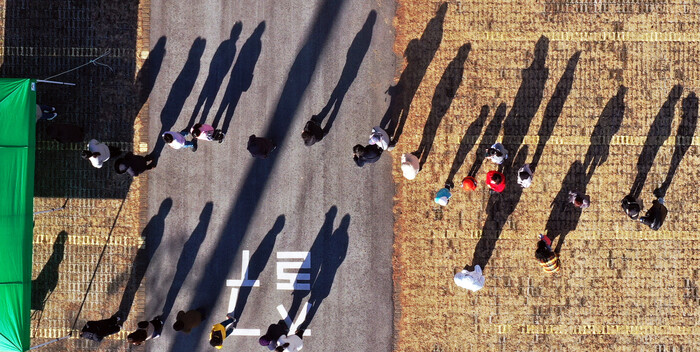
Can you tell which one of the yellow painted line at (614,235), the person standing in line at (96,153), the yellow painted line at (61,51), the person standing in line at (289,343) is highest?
the yellow painted line at (61,51)

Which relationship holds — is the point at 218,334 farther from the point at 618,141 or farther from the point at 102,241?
the point at 618,141

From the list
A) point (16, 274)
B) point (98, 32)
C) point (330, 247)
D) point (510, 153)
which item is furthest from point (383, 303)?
point (98, 32)

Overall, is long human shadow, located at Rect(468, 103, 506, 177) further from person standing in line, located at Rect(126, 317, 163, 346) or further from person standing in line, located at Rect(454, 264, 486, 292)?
person standing in line, located at Rect(126, 317, 163, 346)

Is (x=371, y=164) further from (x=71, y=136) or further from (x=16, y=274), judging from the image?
(x=16, y=274)

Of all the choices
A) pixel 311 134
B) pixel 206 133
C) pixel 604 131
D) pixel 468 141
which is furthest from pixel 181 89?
pixel 604 131

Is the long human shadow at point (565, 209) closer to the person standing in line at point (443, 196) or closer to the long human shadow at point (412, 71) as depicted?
the person standing in line at point (443, 196)

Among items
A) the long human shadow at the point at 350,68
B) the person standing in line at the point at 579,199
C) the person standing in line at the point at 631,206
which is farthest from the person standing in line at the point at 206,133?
the person standing in line at the point at 631,206
